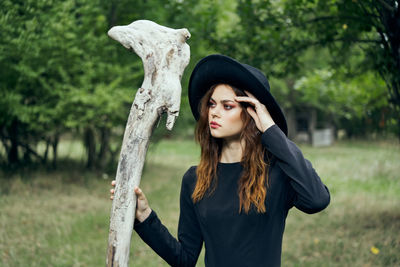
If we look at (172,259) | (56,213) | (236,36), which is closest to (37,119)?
(56,213)

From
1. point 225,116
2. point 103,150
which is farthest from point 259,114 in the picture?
point 103,150

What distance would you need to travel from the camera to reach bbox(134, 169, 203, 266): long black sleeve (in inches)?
82.2

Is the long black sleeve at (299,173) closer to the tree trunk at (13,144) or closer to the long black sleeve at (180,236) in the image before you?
the long black sleeve at (180,236)

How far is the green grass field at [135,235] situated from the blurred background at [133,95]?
3 centimetres

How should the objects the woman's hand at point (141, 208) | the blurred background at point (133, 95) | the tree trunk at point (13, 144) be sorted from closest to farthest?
the woman's hand at point (141, 208) < the blurred background at point (133, 95) < the tree trunk at point (13, 144)

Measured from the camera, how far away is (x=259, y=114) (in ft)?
6.62

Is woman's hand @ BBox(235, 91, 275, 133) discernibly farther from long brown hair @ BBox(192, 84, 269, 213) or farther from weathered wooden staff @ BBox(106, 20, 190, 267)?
weathered wooden staff @ BBox(106, 20, 190, 267)

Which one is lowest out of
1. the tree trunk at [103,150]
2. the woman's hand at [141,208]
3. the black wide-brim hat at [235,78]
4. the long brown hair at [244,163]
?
the tree trunk at [103,150]

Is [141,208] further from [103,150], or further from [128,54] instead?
[103,150]

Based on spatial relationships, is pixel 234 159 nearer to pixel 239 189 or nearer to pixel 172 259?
pixel 239 189

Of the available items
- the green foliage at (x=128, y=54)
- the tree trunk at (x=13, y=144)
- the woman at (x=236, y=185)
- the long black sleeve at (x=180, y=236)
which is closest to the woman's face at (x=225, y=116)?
the woman at (x=236, y=185)

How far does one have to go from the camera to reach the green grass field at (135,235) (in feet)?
18.9

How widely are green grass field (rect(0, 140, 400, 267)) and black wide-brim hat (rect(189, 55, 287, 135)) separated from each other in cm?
400

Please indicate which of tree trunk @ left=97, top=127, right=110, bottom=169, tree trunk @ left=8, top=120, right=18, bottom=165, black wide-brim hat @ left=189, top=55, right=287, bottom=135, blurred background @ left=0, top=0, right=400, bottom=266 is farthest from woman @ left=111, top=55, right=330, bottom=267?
tree trunk @ left=97, top=127, right=110, bottom=169
